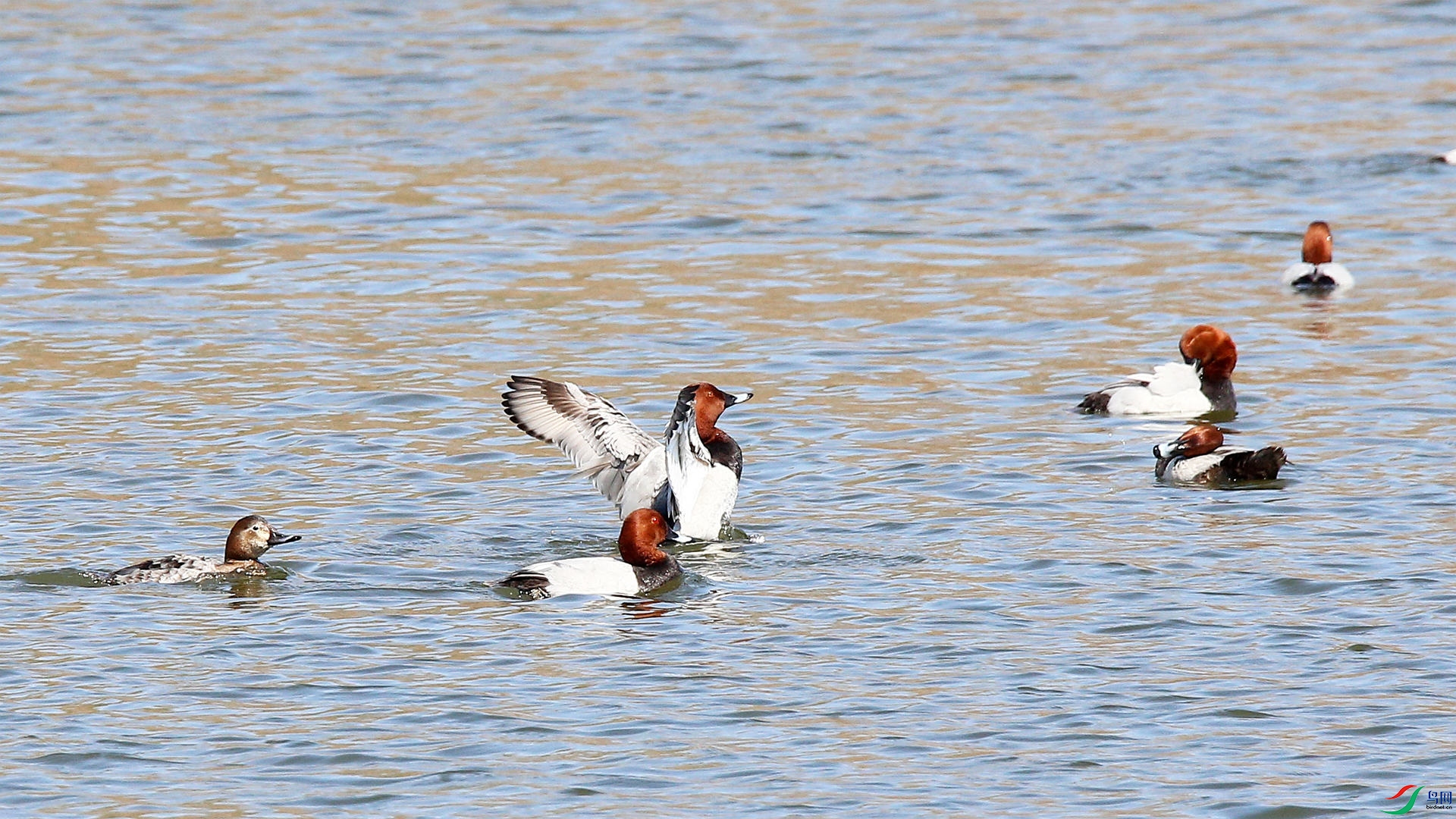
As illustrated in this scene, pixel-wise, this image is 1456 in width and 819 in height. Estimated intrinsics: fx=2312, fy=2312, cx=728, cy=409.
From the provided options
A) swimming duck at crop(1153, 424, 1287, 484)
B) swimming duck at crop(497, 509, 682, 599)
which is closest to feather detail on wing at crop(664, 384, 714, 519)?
swimming duck at crop(497, 509, 682, 599)

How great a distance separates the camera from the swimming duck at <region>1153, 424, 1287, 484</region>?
1310 centimetres

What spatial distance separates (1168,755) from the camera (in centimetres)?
866

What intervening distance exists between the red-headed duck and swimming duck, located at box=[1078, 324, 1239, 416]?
10.6 feet

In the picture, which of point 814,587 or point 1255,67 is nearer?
point 814,587

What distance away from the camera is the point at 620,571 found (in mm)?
11102

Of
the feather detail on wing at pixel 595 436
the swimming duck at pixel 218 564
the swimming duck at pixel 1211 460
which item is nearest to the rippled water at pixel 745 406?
the swimming duck at pixel 218 564

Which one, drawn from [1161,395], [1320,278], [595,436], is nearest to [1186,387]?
[1161,395]

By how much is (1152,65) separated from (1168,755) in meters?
20.3

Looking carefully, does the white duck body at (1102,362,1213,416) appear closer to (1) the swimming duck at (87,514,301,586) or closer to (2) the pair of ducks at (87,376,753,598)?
(2) the pair of ducks at (87,376,753,598)

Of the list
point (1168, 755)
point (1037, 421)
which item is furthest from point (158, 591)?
point (1037, 421)

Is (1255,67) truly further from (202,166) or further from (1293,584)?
(1293,584)

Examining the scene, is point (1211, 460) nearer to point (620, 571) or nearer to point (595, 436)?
point (595, 436)

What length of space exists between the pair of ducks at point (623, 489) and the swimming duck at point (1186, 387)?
10.7ft

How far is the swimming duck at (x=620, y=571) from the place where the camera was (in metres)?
10.9
